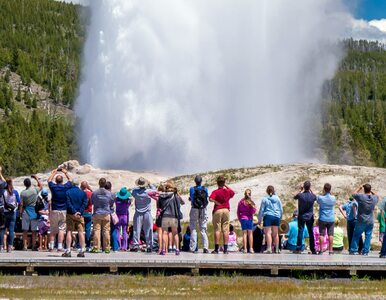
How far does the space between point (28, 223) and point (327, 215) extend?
695 cm

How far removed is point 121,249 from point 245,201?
3289mm

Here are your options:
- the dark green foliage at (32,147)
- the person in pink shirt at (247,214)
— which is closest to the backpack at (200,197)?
the person in pink shirt at (247,214)

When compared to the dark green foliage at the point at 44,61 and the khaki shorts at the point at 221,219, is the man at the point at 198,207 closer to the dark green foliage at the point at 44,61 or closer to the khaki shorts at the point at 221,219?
the khaki shorts at the point at 221,219

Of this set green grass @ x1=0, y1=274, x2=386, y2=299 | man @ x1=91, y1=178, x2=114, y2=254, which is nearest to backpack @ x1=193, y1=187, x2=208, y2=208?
man @ x1=91, y1=178, x2=114, y2=254

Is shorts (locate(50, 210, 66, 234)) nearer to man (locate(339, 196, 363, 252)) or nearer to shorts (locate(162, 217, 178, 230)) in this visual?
shorts (locate(162, 217, 178, 230))

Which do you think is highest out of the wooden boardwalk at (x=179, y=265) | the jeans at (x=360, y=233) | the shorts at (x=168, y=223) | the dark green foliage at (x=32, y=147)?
the dark green foliage at (x=32, y=147)

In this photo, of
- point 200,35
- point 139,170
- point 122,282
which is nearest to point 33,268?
point 122,282

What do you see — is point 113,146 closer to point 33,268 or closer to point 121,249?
point 121,249

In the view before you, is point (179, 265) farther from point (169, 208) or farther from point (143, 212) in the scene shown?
point (143, 212)

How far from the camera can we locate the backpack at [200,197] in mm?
19391

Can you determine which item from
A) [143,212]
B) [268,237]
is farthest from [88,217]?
[268,237]

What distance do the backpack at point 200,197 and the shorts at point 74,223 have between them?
8.69 feet

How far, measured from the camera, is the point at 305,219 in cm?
1983

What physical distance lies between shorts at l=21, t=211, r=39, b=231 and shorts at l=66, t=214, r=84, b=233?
1.37m
